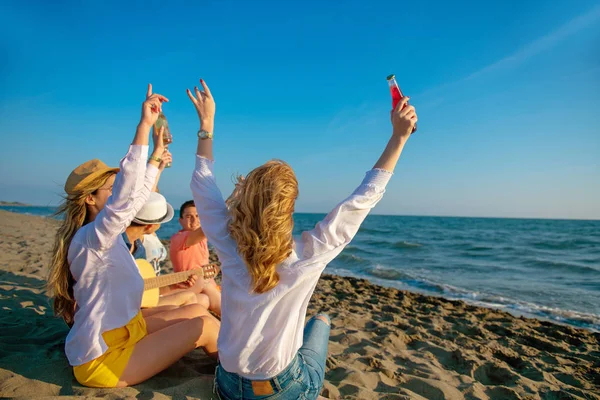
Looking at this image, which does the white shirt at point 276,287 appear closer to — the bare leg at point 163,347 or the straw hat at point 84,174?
the bare leg at point 163,347

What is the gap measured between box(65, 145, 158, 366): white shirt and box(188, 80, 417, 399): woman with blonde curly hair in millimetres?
446

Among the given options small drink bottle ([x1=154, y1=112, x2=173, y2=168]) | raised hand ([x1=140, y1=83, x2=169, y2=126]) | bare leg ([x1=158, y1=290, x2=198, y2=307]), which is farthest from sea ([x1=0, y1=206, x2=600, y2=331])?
raised hand ([x1=140, y1=83, x2=169, y2=126])

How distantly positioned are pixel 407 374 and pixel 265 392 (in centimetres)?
198

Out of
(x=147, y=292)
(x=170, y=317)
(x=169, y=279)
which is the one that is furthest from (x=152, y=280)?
(x=170, y=317)

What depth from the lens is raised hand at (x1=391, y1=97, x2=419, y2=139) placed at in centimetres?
186

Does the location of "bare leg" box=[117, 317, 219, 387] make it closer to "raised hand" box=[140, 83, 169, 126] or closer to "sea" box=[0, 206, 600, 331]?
"raised hand" box=[140, 83, 169, 126]

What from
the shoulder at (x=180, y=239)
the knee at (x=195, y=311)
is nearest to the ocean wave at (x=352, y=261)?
the shoulder at (x=180, y=239)

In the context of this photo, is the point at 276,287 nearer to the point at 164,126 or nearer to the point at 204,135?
the point at 204,135

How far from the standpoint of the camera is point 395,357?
3971 mm

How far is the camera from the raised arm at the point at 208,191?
1.89m

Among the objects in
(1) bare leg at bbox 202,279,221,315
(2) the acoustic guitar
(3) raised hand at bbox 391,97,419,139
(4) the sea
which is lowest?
(4) the sea

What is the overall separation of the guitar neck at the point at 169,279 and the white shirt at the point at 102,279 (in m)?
1.00

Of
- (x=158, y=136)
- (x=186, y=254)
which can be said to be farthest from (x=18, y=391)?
(x=186, y=254)

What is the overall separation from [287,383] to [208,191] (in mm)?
1088
